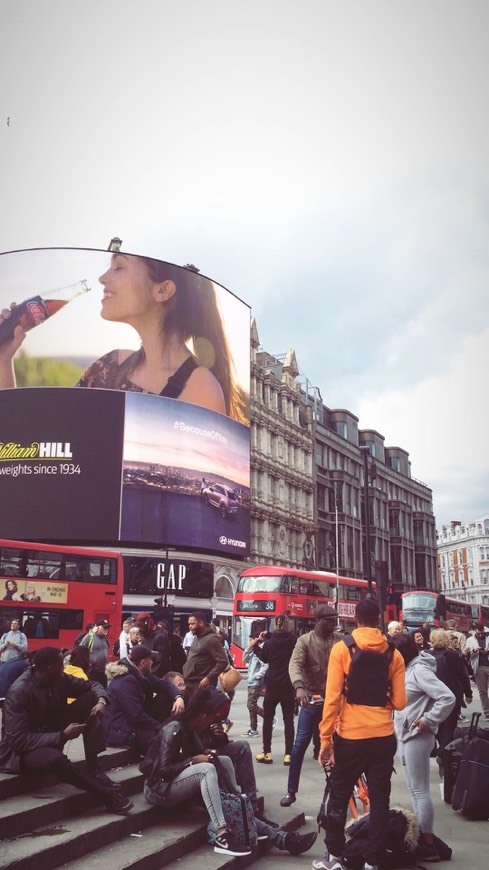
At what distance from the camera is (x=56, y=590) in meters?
22.9

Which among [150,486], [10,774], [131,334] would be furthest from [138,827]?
[131,334]

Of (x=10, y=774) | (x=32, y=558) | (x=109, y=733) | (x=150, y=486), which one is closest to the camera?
(x=10, y=774)

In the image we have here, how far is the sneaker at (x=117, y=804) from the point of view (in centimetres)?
603

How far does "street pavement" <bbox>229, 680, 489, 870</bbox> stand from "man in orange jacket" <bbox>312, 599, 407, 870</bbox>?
3.16 ft

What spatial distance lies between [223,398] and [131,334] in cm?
A: 695

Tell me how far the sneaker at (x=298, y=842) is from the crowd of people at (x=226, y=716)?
0.01 m

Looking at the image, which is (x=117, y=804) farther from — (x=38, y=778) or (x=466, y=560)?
(x=466, y=560)

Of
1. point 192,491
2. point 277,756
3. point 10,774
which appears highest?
point 192,491

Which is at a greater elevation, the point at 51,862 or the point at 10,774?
the point at 10,774

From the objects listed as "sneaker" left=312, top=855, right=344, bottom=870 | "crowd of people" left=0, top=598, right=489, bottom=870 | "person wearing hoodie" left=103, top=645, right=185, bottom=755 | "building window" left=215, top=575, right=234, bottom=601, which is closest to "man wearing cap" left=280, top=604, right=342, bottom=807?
"crowd of people" left=0, top=598, right=489, bottom=870

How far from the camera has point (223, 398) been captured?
45.3 metres

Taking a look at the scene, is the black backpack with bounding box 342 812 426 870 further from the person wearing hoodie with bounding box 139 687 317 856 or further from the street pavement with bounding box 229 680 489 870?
the person wearing hoodie with bounding box 139 687 317 856

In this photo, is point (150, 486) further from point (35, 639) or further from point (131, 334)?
point (35, 639)

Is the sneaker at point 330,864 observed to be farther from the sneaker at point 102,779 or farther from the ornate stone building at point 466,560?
the ornate stone building at point 466,560
